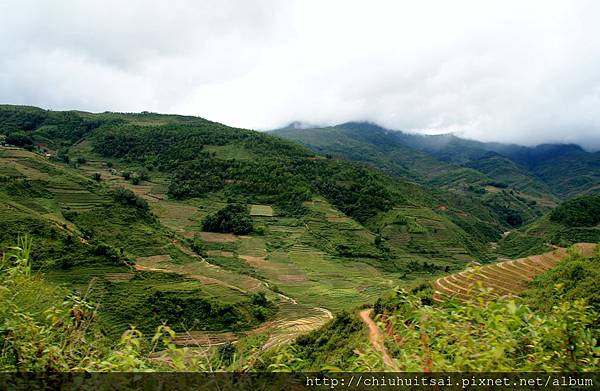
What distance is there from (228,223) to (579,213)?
80460 mm

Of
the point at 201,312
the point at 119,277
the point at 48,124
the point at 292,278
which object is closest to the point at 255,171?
the point at 292,278

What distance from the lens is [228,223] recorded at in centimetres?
7019

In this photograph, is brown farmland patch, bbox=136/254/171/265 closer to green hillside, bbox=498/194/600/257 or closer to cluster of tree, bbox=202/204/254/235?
cluster of tree, bbox=202/204/254/235

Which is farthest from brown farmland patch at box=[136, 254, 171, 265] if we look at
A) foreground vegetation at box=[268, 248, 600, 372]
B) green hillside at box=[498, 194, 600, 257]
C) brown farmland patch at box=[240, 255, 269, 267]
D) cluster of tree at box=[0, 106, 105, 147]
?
cluster of tree at box=[0, 106, 105, 147]

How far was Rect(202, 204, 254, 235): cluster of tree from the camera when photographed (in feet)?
229

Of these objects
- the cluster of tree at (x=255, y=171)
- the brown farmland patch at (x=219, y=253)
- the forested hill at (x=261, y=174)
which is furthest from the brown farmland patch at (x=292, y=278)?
the cluster of tree at (x=255, y=171)

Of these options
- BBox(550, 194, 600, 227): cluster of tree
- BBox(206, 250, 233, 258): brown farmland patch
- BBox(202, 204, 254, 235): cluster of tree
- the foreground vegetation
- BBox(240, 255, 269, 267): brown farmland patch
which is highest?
the foreground vegetation

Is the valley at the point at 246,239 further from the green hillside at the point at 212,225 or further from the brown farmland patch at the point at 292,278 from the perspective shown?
the brown farmland patch at the point at 292,278

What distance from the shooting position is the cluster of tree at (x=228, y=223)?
2753 inches

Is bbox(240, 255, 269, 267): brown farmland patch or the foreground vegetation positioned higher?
the foreground vegetation

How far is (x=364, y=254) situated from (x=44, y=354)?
69.9 m

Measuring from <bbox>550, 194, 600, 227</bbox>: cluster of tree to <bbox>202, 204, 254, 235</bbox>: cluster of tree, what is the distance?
73.4 meters

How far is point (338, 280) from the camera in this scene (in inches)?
2219

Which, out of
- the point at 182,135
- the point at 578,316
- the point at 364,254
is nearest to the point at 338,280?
the point at 364,254
